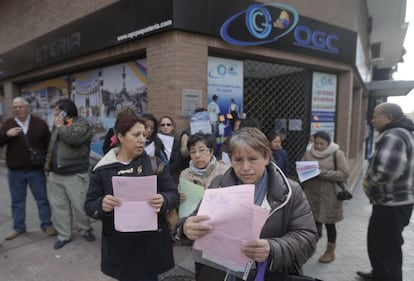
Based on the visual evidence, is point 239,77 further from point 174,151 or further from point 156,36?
point 174,151

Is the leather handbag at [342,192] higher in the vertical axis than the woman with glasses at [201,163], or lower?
lower

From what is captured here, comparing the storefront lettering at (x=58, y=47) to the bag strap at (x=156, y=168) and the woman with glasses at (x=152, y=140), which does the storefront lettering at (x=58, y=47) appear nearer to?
the woman with glasses at (x=152, y=140)

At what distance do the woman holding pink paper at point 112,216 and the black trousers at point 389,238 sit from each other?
2.19 metres

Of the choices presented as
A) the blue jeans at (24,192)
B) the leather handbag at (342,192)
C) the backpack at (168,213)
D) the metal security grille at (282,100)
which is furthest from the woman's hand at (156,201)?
the metal security grille at (282,100)

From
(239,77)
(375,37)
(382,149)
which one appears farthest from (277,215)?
(375,37)

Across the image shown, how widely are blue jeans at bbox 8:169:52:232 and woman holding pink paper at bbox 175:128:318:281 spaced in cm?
337

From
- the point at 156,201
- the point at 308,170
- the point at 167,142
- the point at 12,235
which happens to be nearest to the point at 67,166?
the point at 167,142

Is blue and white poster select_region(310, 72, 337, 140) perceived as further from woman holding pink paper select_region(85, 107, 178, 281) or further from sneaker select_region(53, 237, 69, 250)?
sneaker select_region(53, 237, 69, 250)

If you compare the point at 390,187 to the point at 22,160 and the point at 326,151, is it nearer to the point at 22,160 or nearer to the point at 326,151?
the point at 326,151

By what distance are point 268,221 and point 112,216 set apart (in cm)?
113

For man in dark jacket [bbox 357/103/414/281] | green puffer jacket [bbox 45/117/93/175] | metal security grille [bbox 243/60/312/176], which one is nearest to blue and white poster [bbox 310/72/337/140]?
metal security grille [bbox 243/60/312/176]

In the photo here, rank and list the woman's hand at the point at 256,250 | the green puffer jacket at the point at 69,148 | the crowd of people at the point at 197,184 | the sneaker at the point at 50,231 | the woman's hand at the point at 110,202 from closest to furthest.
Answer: the woman's hand at the point at 256,250 < the crowd of people at the point at 197,184 < the woman's hand at the point at 110,202 < the green puffer jacket at the point at 69,148 < the sneaker at the point at 50,231

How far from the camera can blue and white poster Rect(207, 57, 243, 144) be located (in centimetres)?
467

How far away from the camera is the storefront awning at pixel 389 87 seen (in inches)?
388
